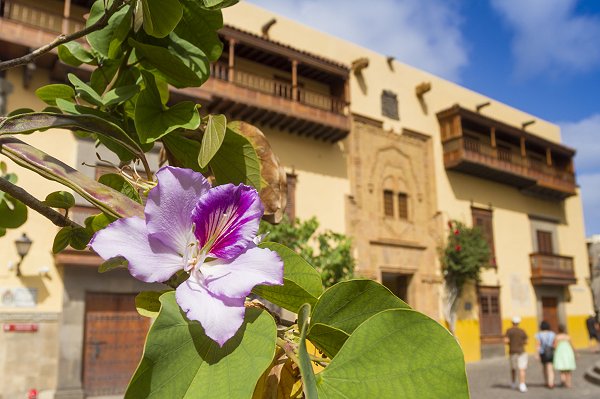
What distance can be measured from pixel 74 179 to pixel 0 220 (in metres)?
0.45

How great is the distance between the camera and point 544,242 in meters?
17.9

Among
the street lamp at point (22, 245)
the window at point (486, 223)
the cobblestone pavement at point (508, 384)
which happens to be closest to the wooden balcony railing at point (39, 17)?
the street lamp at point (22, 245)

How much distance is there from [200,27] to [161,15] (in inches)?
4.1

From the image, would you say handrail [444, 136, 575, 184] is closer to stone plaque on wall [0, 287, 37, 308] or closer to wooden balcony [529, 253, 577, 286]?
wooden balcony [529, 253, 577, 286]

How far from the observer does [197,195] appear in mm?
346

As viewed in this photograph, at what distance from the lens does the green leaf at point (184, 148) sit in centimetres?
54

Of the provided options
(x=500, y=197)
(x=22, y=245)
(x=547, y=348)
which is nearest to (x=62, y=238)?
(x=22, y=245)

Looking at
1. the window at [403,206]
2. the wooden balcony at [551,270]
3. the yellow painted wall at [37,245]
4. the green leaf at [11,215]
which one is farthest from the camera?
the wooden balcony at [551,270]

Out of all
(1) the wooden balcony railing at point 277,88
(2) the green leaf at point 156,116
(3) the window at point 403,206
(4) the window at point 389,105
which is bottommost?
(2) the green leaf at point 156,116

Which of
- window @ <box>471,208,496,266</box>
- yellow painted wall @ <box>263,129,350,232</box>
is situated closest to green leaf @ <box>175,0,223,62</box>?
yellow painted wall @ <box>263,129,350,232</box>

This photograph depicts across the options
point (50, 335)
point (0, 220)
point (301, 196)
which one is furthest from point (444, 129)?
point (0, 220)

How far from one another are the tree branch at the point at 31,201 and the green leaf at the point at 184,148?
13 cm

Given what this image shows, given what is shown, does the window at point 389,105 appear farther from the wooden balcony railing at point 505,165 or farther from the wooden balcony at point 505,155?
the wooden balcony railing at point 505,165

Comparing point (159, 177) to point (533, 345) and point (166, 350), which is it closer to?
point (166, 350)
